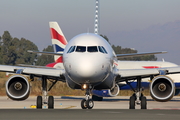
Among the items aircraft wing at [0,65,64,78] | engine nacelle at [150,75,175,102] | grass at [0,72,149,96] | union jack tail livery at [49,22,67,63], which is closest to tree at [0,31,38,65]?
grass at [0,72,149,96]

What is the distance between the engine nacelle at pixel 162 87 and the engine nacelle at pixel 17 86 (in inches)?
233

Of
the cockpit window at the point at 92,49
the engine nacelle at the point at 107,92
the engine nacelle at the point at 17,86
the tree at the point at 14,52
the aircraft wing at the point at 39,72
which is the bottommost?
the engine nacelle at the point at 107,92

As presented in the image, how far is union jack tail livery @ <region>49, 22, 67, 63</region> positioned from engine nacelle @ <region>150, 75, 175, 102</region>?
2423 centimetres

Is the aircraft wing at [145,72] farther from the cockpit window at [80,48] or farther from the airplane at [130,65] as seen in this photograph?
the airplane at [130,65]

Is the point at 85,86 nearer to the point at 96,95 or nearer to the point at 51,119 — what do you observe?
the point at 51,119

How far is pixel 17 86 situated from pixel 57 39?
992 inches

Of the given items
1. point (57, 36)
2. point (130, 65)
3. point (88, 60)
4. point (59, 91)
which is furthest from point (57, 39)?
point (88, 60)

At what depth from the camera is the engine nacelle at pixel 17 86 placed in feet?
76.2

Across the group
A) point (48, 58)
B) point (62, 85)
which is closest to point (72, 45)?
point (62, 85)

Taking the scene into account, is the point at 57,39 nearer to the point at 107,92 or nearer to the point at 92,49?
the point at 107,92

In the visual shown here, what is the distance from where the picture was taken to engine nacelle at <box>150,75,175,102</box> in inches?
904

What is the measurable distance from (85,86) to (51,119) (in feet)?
27.6

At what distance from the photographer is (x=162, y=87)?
76.1ft

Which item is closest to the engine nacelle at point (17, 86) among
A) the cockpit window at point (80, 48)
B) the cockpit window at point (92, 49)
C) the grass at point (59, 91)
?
the cockpit window at point (80, 48)
